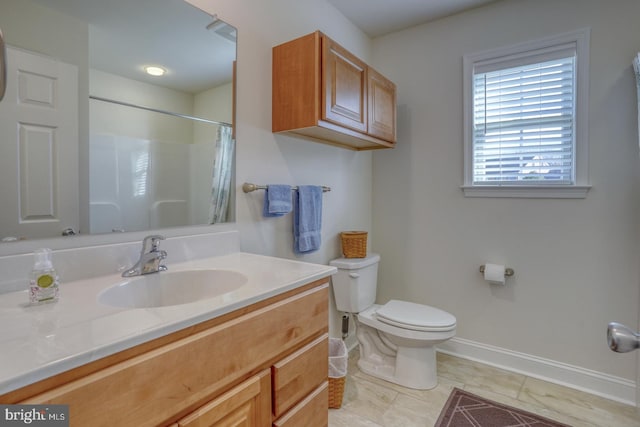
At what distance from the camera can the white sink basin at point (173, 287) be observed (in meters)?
1.01

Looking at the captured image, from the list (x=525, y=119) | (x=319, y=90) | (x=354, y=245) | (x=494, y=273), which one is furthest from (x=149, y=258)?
(x=525, y=119)

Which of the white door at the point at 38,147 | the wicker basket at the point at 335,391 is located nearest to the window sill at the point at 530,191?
the wicker basket at the point at 335,391

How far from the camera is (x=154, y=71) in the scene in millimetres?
1256

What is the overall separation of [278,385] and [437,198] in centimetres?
185

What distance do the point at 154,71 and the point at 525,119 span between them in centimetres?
212

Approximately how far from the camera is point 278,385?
3.14ft

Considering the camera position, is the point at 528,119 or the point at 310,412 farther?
the point at 528,119

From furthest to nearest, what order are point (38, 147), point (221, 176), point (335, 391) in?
point (335, 391)
point (221, 176)
point (38, 147)

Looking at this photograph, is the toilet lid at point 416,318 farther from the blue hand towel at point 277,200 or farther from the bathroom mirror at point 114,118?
the bathroom mirror at point 114,118

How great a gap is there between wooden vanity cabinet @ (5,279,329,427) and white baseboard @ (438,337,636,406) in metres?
1.52

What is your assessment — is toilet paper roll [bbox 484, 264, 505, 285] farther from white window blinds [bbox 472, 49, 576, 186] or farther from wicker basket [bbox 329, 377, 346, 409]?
wicker basket [bbox 329, 377, 346, 409]

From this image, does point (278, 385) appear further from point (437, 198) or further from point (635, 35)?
point (635, 35)

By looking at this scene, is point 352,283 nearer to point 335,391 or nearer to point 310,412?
point 335,391

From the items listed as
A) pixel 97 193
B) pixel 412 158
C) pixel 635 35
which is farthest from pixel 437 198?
pixel 97 193
